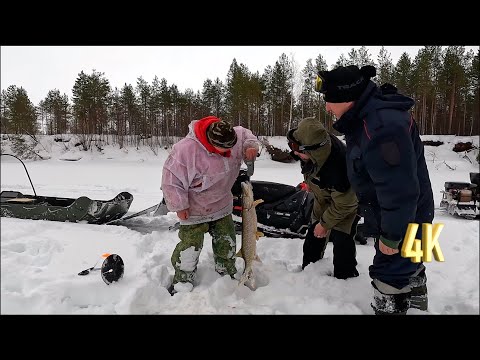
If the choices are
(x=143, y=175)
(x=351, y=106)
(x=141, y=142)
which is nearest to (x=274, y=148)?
(x=143, y=175)

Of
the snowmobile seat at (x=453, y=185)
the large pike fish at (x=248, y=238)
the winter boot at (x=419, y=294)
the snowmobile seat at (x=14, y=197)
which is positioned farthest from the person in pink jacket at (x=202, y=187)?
the snowmobile seat at (x=14, y=197)

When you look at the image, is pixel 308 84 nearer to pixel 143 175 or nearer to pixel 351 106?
pixel 143 175

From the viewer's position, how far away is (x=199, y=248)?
10.5ft

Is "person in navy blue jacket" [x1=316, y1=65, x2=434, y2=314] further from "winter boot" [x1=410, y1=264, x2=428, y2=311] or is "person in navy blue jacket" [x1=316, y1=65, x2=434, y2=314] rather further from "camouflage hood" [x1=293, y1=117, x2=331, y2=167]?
"camouflage hood" [x1=293, y1=117, x2=331, y2=167]

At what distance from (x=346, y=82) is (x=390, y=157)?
Result: 24.3 inches

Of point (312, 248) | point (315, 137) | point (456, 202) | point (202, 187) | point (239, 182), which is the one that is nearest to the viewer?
point (315, 137)

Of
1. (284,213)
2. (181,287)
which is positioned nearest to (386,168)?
(181,287)

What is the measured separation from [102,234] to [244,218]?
247 cm

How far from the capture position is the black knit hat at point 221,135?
2.95 metres

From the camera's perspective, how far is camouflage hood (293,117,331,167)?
2885 millimetres

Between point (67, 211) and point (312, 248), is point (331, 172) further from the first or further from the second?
point (67, 211)

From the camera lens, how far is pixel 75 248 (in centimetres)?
380

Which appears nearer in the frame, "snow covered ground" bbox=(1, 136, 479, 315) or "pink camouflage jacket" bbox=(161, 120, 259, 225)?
"snow covered ground" bbox=(1, 136, 479, 315)

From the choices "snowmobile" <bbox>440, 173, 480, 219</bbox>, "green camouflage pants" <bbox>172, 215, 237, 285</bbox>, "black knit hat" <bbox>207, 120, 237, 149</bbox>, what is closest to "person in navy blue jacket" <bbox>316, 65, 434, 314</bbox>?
"black knit hat" <bbox>207, 120, 237, 149</bbox>
